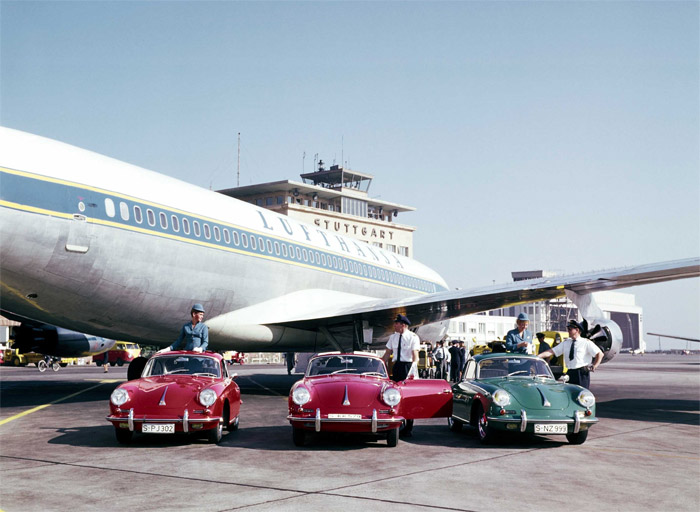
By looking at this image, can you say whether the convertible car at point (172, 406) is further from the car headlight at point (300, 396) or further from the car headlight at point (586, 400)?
the car headlight at point (586, 400)

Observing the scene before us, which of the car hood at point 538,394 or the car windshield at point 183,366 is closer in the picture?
the car hood at point 538,394

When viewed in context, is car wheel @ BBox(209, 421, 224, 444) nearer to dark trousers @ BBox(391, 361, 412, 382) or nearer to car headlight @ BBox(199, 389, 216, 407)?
car headlight @ BBox(199, 389, 216, 407)

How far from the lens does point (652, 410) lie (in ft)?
58.0

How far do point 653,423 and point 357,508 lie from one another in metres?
10.3

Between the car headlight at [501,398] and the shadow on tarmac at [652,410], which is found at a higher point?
the car headlight at [501,398]

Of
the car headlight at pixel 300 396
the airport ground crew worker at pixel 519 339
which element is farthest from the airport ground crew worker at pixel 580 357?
the car headlight at pixel 300 396

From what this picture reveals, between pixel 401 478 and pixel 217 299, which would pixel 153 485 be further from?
pixel 217 299

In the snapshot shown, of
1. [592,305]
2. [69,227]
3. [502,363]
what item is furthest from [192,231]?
[592,305]

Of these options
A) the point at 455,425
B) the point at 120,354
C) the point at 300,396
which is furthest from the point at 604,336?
the point at 120,354

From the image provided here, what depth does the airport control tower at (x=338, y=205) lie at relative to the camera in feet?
377

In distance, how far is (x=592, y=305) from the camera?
1830cm

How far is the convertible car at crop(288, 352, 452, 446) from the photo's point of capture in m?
10.4

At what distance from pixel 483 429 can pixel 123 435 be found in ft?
18.6

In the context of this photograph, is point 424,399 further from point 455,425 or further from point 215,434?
point 215,434
